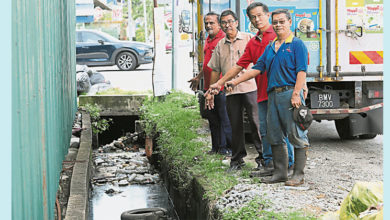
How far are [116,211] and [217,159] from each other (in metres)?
1.72

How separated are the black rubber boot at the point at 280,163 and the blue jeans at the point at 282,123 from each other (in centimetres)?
8

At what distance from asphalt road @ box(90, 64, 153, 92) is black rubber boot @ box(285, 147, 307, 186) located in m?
11.5

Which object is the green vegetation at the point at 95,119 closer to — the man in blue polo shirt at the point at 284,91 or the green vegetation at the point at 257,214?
the man in blue polo shirt at the point at 284,91

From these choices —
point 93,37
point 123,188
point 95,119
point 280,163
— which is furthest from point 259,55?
point 93,37

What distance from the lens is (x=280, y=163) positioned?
540cm

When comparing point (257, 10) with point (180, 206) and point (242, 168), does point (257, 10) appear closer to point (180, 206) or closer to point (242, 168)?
point (242, 168)

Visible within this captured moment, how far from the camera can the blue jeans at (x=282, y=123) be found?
16.9 feet

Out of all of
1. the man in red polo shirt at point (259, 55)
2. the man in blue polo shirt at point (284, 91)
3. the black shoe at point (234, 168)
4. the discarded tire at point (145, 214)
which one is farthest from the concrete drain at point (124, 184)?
the man in blue polo shirt at point (284, 91)

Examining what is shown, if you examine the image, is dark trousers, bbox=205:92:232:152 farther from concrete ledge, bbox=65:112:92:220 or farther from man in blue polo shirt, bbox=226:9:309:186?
man in blue polo shirt, bbox=226:9:309:186

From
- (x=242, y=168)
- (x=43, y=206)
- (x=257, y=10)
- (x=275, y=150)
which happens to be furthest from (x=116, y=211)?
(x=43, y=206)

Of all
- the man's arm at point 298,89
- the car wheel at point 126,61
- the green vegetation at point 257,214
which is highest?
the car wheel at point 126,61

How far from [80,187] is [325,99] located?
12.2ft

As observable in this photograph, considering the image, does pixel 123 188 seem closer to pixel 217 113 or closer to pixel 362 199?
pixel 217 113

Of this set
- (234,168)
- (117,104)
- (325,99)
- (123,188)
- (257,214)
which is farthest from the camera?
(117,104)
